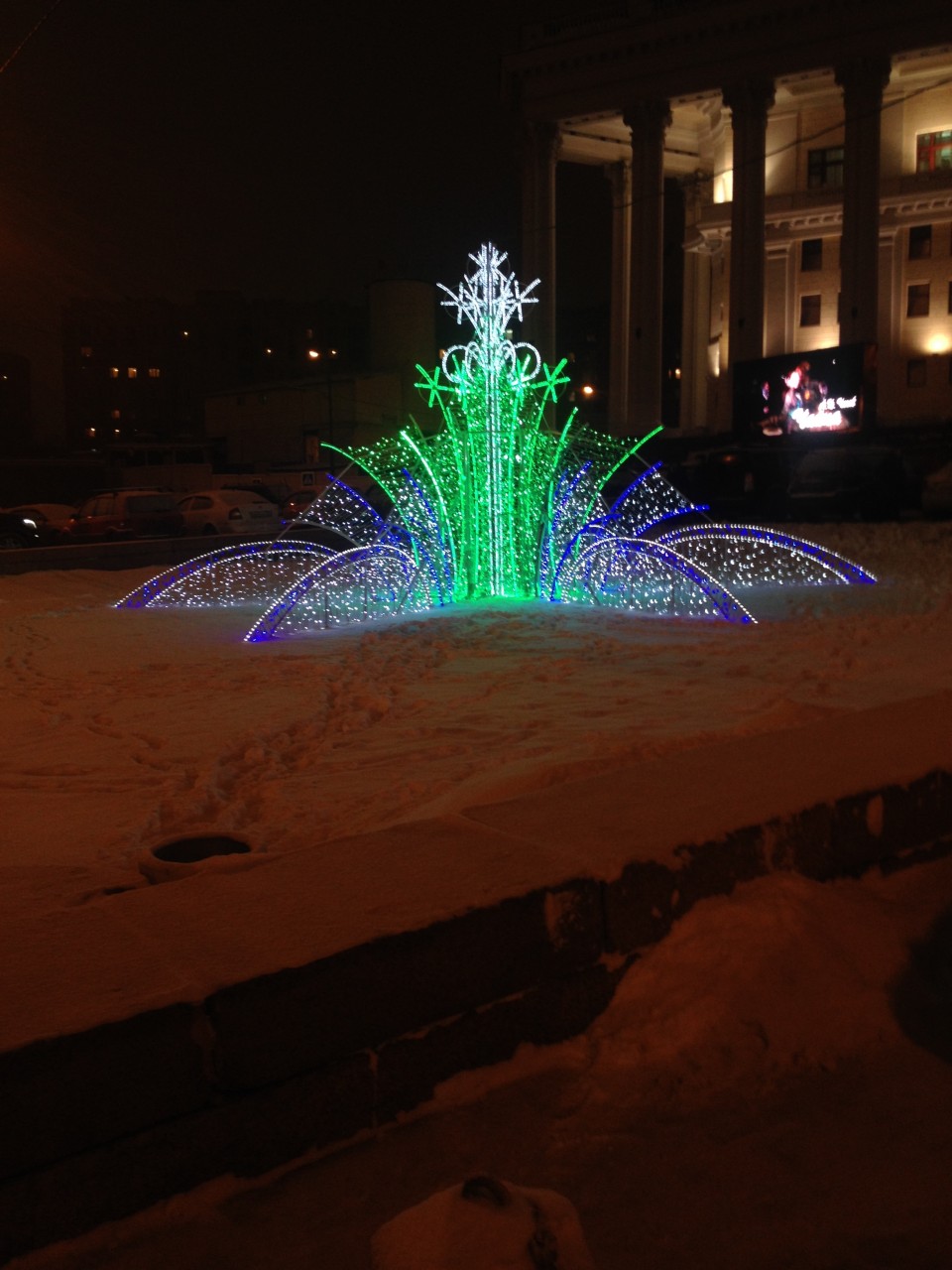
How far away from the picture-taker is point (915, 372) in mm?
41812

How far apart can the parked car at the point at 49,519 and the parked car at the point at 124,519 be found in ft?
0.58

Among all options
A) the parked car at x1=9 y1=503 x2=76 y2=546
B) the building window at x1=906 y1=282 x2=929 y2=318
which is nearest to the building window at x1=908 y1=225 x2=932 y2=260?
the building window at x1=906 y1=282 x2=929 y2=318

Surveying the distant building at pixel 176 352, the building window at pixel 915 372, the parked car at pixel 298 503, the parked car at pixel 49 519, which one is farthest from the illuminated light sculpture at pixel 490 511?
the distant building at pixel 176 352

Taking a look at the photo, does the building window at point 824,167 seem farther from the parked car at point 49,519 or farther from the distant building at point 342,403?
the parked car at point 49,519

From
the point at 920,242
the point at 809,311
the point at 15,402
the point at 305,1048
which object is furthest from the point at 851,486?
the point at 15,402

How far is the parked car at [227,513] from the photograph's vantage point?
25.7m

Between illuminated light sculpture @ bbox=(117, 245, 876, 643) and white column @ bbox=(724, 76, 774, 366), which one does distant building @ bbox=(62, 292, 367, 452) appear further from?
illuminated light sculpture @ bbox=(117, 245, 876, 643)

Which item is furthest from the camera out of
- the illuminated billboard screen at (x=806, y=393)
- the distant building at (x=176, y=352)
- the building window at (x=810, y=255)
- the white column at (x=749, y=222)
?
the distant building at (x=176, y=352)

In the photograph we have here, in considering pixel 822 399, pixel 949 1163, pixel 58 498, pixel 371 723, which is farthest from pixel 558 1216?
pixel 58 498

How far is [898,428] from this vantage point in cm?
3775

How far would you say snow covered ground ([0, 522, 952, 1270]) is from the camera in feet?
7.81

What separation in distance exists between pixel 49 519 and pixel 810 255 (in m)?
30.5

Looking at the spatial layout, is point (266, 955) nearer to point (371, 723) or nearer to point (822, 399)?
point (371, 723)

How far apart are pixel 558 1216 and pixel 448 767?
3.69 metres
